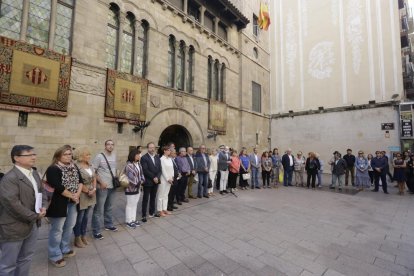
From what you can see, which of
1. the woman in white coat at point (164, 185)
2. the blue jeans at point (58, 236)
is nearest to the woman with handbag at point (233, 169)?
the woman in white coat at point (164, 185)

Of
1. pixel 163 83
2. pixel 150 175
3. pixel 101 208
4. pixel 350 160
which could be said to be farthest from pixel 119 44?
pixel 350 160

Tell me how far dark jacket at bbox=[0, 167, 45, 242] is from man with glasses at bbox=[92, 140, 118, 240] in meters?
1.60

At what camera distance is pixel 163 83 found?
10.5m

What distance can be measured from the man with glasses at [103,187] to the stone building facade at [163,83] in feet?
13.4

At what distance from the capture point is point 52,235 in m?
3.08

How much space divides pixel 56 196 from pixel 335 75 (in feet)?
62.4

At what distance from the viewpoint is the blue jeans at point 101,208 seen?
409cm

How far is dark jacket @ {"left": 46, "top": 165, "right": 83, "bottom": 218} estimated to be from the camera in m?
3.01

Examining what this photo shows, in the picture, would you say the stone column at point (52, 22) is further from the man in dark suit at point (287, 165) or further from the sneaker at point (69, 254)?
the man in dark suit at point (287, 165)

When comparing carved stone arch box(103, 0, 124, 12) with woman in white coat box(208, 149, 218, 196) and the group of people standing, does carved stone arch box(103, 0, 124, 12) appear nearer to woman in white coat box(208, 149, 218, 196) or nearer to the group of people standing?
the group of people standing

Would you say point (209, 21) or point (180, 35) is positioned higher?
point (209, 21)

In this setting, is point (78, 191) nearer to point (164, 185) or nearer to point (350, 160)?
point (164, 185)

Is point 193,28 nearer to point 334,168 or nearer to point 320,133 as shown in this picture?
point 334,168

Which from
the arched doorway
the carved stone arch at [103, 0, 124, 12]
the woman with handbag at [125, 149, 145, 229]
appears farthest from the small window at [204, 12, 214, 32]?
the woman with handbag at [125, 149, 145, 229]
